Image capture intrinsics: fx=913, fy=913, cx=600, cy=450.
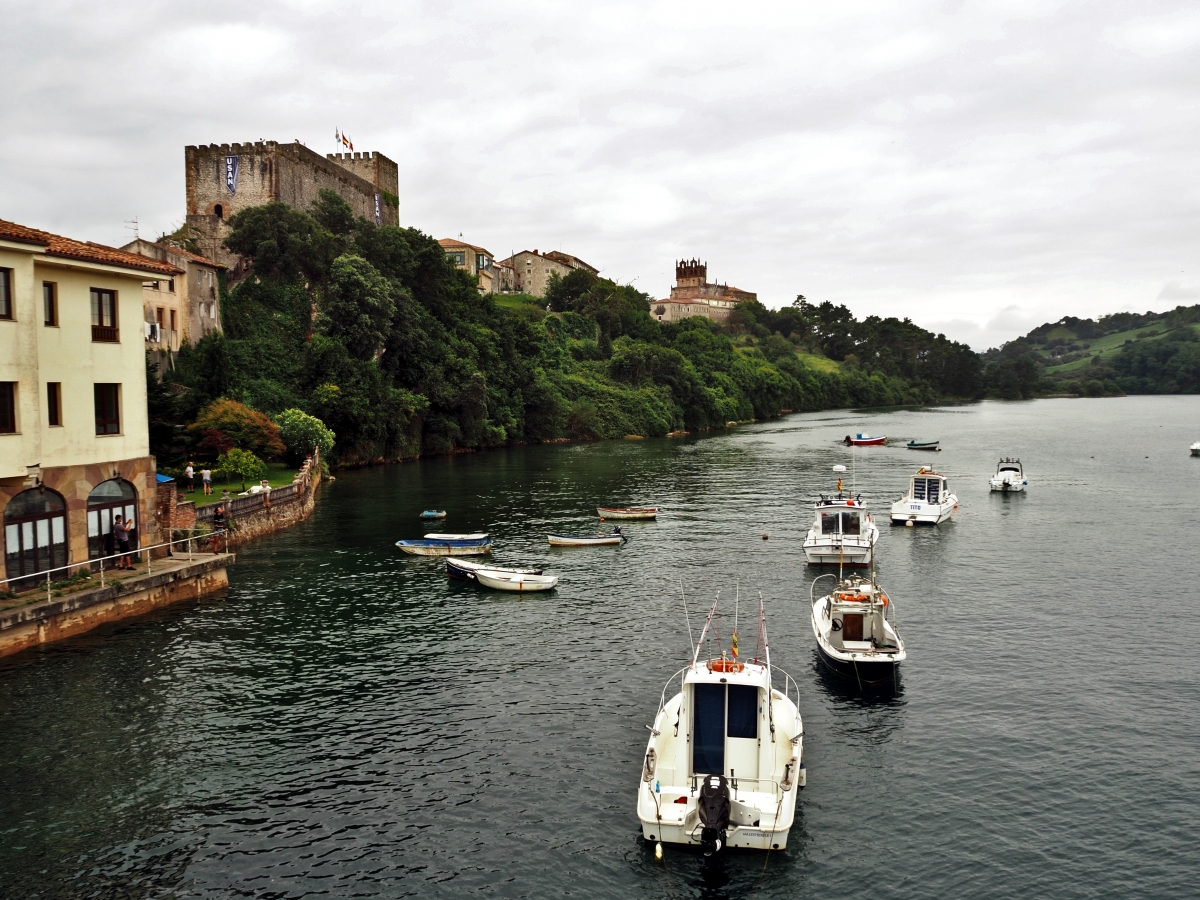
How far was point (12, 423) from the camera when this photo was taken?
117ft

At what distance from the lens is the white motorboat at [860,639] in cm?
3325

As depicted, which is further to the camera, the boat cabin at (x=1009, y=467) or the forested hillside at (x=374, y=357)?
the forested hillside at (x=374, y=357)

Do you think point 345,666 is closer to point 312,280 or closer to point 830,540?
point 830,540

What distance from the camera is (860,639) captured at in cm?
3572

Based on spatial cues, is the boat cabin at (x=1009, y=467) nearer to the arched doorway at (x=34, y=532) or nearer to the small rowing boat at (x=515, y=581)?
the small rowing boat at (x=515, y=581)

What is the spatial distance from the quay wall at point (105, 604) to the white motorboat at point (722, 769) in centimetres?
2472

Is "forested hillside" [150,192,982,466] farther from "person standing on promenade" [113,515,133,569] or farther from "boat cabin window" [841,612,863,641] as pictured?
"boat cabin window" [841,612,863,641]

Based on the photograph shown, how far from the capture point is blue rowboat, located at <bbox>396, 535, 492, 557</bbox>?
56.2 metres

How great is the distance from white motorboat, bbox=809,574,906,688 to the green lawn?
39.6 m

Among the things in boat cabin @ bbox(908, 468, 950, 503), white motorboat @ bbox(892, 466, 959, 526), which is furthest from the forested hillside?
boat cabin @ bbox(908, 468, 950, 503)

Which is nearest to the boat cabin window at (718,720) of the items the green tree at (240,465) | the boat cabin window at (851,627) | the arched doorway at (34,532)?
the boat cabin window at (851,627)

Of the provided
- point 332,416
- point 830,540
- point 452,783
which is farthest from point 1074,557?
point 332,416

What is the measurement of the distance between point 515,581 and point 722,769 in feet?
83.8

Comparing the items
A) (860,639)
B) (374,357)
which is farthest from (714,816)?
(374,357)
